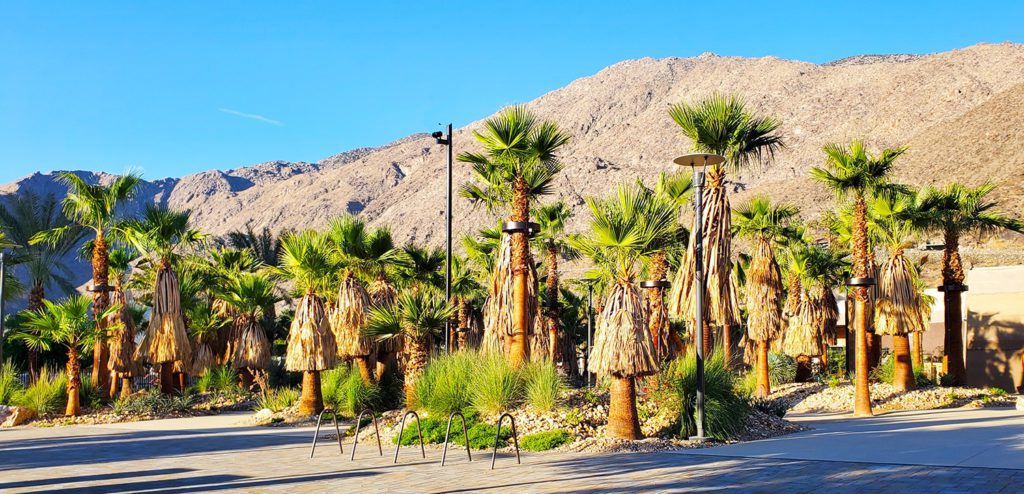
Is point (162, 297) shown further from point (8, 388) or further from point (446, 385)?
point (446, 385)

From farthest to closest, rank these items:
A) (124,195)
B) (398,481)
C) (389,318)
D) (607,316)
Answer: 1. (124,195)
2. (389,318)
3. (607,316)
4. (398,481)

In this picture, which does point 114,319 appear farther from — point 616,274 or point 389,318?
point 616,274

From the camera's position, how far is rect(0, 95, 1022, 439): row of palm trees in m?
18.1

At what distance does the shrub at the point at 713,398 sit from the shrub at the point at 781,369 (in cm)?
1980

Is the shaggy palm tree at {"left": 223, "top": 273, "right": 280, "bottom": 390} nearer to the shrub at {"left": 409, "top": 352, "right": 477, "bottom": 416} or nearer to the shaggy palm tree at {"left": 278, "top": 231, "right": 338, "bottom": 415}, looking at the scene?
the shaggy palm tree at {"left": 278, "top": 231, "right": 338, "bottom": 415}

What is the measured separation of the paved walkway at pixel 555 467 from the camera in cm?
1087

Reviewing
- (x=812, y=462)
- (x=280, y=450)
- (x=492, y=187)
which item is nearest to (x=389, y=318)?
(x=492, y=187)

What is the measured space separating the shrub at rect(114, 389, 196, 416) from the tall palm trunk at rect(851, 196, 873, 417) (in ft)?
63.9

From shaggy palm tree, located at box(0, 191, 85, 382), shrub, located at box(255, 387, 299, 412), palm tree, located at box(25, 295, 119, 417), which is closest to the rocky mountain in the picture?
shaggy palm tree, located at box(0, 191, 85, 382)

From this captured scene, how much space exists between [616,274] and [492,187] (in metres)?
6.90

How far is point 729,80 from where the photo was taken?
153375 millimetres

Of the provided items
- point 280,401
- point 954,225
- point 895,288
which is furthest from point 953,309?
point 280,401

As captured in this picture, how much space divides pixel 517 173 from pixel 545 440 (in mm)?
7113

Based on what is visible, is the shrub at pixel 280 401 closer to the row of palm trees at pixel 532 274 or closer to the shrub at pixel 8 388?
the row of palm trees at pixel 532 274
